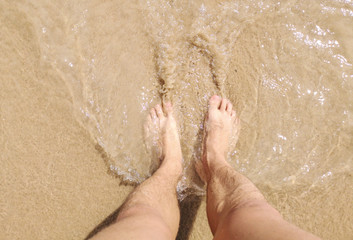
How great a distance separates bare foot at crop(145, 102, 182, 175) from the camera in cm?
200

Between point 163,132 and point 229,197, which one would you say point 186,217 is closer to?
point 229,197

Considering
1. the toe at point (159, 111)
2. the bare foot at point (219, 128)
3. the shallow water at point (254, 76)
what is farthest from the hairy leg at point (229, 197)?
the toe at point (159, 111)

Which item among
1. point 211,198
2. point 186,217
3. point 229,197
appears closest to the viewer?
point 229,197

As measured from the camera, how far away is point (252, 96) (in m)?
1.96

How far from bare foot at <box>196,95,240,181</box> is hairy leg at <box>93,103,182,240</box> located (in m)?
0.18

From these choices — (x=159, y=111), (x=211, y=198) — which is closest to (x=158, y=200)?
(x=211, y=198)

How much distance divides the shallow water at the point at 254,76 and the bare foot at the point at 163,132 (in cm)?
10

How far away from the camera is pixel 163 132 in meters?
2.03

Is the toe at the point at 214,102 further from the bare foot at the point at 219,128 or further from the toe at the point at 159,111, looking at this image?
the toe at the point at 159,111

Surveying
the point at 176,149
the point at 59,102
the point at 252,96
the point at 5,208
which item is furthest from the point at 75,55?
the point at 252,96

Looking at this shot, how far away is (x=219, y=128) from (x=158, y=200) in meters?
0.60

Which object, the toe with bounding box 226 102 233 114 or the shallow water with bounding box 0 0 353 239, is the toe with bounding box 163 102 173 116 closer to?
the shallow water with bounding box 0 0 353 239

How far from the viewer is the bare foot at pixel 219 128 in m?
2.00

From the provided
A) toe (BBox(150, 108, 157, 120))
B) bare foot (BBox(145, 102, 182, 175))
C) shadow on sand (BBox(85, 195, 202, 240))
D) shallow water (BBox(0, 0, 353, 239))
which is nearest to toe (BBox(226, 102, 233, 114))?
shallow water (BBox(0, 0, 353, 239))
